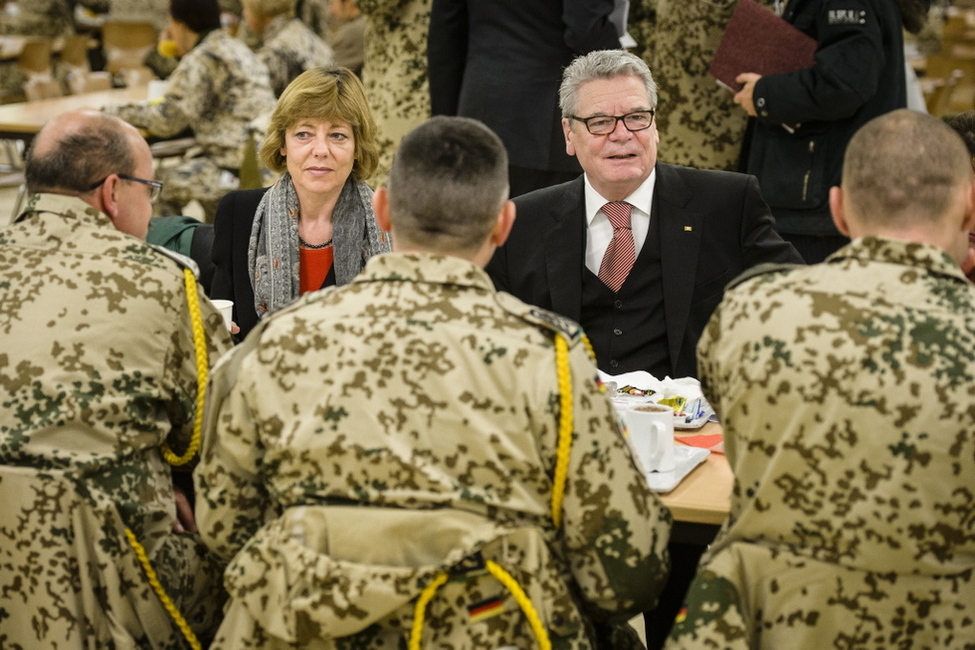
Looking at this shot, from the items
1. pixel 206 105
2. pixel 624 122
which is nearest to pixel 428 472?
pixel 624 122

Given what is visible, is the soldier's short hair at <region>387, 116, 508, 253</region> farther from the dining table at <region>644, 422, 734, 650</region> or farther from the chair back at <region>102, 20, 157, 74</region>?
the chair back at <region>102, 20, 157, 74</region>

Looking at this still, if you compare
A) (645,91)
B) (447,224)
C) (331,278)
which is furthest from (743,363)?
(331,278)

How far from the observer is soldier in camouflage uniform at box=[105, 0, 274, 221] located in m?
6.09

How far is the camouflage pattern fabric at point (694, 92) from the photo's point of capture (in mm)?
4273

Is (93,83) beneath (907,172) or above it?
beneath

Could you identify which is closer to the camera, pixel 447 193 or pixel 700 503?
pixel 447 193

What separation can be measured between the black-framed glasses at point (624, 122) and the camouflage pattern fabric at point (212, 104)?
346cm

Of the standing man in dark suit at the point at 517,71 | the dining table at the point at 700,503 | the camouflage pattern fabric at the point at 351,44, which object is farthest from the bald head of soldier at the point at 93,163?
the camouflage pattern fabric at the point at 351,44

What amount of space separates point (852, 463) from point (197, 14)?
5365mm

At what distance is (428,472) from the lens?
5.67ft

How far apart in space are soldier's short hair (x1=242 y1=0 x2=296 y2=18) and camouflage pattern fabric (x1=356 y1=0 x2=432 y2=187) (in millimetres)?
1813

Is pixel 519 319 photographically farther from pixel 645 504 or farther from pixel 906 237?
pixel 906 237

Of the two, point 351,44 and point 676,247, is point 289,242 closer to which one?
point 676,247

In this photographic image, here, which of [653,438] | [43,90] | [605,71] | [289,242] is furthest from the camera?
[43,90]
